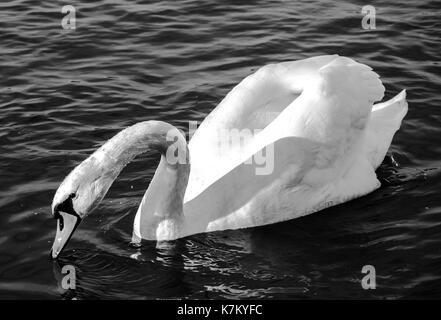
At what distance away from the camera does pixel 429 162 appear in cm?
1181

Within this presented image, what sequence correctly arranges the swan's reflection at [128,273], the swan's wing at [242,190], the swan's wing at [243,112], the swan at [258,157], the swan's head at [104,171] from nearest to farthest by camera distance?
the swan's reflection at [128,273] < the swan's head at [104,171] < the swan at [258,157] < the swan's wing at [242,190] < the swan's wing at [243,112]

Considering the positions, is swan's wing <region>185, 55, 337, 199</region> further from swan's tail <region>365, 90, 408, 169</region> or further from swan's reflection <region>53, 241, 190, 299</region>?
swan's tail <region>365, 90, 408, 169</region>

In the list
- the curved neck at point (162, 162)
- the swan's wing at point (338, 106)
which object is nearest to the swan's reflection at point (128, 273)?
the curved neck at point (162, 162)

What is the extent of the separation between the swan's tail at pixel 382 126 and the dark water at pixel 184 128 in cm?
26

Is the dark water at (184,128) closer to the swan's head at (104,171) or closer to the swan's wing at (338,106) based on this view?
the swan's head at (104,171)

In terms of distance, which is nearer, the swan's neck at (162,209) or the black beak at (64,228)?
the black beak at (64,228)

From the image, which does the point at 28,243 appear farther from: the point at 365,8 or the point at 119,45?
the point at 365,8

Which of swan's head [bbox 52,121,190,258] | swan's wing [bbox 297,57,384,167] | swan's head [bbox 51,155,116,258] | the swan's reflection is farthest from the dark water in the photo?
swan's wing [bbox 297,57,384,167]

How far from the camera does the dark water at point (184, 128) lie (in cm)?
952

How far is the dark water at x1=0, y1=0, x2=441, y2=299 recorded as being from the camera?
375 inches

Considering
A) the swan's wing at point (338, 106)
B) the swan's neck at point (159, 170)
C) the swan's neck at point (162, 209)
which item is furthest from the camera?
the swan's wing at point (338, 106)

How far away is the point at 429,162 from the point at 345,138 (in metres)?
1.24

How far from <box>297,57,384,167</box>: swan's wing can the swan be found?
0.5 inches

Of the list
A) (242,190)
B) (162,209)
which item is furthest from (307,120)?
(162,209)
